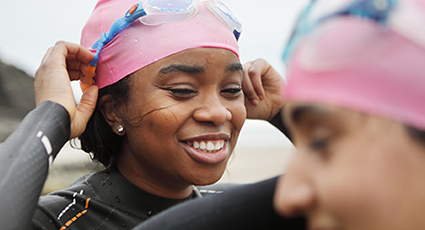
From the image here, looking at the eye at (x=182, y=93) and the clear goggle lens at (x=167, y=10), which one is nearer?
the eye at (x=182, y=93)

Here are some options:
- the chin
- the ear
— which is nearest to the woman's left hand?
the chin

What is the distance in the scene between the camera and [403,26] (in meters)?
0.64

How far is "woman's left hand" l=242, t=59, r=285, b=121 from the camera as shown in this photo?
269 cm

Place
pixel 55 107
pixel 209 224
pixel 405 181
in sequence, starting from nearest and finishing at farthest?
pixel 405 181, pixel 209 224, pixel 55 107

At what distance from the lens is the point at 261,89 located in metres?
2.69

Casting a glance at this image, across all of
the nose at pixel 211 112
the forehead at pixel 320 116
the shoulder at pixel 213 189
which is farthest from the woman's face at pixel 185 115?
the forehead at pixel 320 116

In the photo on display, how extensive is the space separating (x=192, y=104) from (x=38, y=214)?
1023mm

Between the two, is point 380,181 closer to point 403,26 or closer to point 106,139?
point 403,26

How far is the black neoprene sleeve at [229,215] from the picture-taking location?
980 mm

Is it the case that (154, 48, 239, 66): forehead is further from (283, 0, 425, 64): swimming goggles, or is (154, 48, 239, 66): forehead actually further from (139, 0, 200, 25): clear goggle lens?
(283, 0, 425, 64): swimming goggles

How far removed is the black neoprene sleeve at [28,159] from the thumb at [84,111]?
0.43 ft

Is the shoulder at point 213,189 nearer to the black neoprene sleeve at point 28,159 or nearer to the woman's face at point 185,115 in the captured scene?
the woman's face at point 185,115

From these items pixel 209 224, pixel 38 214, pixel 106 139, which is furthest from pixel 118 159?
pixel 209 224

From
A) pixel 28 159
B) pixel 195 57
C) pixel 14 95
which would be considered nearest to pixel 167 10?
pixel 195 57
